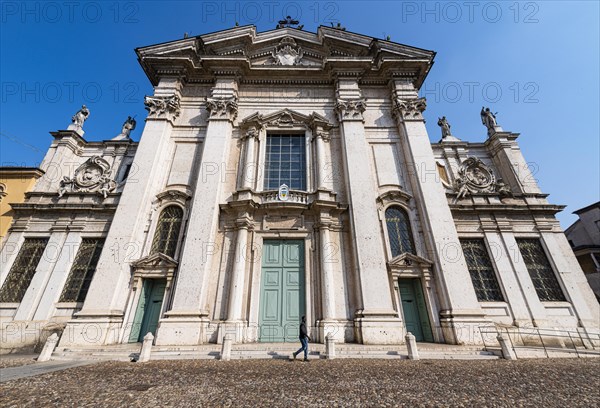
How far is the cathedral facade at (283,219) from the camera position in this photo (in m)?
9.88

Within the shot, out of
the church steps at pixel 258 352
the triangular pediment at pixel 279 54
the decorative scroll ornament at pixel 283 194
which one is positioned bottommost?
the church steps at pixel 258 352

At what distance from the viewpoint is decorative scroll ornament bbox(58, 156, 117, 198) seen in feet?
44.1

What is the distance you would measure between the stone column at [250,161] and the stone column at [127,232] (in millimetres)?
4030

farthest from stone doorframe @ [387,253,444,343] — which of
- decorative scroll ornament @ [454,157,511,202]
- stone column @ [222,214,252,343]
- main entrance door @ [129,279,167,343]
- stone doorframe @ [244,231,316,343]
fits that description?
main entrance door @ [129,279,167,343]

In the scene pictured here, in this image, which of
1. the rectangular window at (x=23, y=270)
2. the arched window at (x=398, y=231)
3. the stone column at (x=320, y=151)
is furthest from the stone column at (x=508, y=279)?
the rectangular window at (x=23, y=270)

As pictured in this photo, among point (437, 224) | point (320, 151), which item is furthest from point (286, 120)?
point (437, 224)

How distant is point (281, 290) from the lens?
414 inches

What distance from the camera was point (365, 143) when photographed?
504 inches

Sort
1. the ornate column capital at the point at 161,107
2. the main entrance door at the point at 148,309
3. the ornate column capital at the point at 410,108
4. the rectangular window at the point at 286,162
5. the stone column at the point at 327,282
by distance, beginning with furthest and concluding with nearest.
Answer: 1. the ornate column capital at the point at 410,108
2. the ornate column capital at the point at 161,107
3. the rectangular window at the point at 286,162
4. the main entrance door at the point at 148,309
5. the stone column at the point at 327,282

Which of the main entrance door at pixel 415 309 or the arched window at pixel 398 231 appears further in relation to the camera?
the arched window at pixel 398 231

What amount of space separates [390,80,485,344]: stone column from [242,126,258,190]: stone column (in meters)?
7.67

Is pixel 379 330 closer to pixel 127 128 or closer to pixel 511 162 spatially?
pixel 511 162

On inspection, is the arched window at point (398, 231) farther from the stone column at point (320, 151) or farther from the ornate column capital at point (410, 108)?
the ornate column capital at point (410, 108)

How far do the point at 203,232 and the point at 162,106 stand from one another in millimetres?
7555
